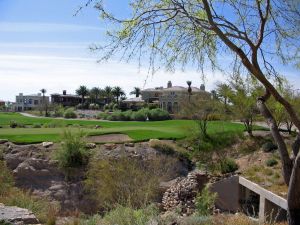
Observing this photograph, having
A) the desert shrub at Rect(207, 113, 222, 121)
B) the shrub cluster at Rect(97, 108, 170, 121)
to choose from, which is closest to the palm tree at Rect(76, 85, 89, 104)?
the shrub cluster at Rect(97, 108, 170, 121)

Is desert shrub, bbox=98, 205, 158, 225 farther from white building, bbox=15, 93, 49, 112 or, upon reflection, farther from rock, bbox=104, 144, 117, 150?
white building, bbox=15, 93, 49, 112

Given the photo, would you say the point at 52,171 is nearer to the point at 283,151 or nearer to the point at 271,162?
the point at 271,162

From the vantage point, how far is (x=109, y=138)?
1527 inches

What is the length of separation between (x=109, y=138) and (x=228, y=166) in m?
11.2

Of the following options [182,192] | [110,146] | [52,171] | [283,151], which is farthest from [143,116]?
[283,151]

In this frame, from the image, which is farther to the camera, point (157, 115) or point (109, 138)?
point (157, 115)

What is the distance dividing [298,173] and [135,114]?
59.0 metres

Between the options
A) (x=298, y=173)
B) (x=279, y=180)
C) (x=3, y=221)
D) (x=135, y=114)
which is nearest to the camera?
(x=298, y=173)

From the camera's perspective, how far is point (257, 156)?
34.8 metres

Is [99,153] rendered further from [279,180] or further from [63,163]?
[279,180]

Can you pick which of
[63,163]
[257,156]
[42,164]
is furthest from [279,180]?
[42,164]

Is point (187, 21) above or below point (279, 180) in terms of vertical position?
above

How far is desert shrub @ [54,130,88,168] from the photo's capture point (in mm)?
30391

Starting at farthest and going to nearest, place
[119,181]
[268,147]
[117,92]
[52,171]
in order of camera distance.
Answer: [117,92], [268,147], [52,171], [119,181]
